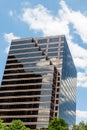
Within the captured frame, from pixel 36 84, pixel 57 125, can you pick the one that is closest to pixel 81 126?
pixel 57 125

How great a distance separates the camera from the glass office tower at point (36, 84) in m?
174

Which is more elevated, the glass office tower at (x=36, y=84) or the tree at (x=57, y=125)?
the glass office tower at (x=36, y=84)

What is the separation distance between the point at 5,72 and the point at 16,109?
26.6 metres

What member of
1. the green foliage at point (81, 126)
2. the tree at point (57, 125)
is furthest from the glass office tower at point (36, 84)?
the green foliage at point (81, 126)

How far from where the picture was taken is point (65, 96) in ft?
647

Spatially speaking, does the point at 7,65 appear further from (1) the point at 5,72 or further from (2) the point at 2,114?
(2) the point at 2,114

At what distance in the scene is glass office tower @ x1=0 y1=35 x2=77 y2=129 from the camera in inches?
6860

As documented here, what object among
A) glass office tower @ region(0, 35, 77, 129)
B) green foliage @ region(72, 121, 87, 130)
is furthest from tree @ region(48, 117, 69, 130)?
glass office tower @ region(0, 35, 77, 129)

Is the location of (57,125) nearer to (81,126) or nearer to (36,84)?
(81,126)

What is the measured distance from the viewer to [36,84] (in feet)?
593

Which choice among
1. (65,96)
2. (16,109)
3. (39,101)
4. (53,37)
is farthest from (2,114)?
(53,37)

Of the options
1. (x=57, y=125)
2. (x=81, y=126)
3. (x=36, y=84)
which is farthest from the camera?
(x=36, y=84)

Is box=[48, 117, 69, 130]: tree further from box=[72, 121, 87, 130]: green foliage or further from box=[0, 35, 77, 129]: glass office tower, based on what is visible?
box=[0, 35, 77, 129]: glass office tower

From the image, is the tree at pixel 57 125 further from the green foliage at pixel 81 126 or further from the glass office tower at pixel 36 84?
the glass office tower at pixel 36 84
